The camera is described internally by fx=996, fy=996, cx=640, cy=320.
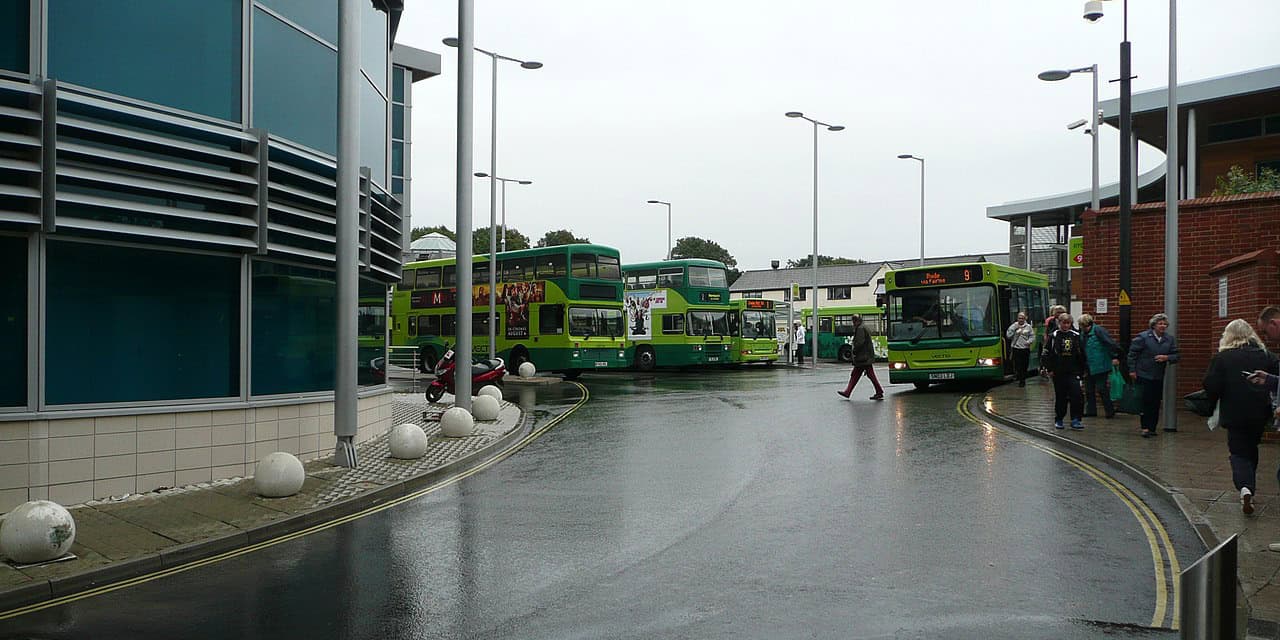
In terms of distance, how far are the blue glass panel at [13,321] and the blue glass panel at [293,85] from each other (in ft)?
10.1

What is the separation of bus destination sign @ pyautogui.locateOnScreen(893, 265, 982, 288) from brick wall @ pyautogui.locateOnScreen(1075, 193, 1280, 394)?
2630 mm

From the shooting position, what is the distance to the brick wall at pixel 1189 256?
16625 mm

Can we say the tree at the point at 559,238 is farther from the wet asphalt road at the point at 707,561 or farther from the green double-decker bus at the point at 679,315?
the wet asphalt road at the point at 707,561

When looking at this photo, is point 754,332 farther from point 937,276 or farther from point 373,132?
point 373,132

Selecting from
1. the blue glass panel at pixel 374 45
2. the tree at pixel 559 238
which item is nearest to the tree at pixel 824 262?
the tree at pixel 559 238

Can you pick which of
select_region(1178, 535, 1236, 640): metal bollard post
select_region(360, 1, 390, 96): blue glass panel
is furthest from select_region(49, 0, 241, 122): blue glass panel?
select_region(1178, 535, 1236, 640): metal bollard post

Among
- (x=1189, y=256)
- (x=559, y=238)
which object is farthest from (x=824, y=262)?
(x=1189, y=256)

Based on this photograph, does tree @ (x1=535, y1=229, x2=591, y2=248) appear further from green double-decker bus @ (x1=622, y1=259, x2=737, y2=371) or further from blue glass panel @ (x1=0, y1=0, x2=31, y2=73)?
blue glass panel @ (x1=0, y1=0, x2=31, y2=73)

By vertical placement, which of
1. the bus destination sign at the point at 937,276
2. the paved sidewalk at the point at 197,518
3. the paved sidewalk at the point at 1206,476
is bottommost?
the paved sidewalk at the point at 197,518

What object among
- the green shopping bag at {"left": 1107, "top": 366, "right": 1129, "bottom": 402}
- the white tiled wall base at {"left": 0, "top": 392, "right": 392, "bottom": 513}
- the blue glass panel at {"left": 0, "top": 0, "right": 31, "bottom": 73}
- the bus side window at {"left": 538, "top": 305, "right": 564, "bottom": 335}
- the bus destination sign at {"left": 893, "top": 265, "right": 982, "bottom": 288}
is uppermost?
the blue glass panel at {"left": 0, "top": 0, "right": 31, "bottom": 73}

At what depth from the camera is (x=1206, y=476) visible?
10.1 metres

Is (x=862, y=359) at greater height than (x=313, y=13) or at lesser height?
lesser

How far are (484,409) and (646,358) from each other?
60.3 ft

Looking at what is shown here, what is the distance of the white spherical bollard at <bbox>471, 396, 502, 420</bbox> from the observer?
55.5 feet
